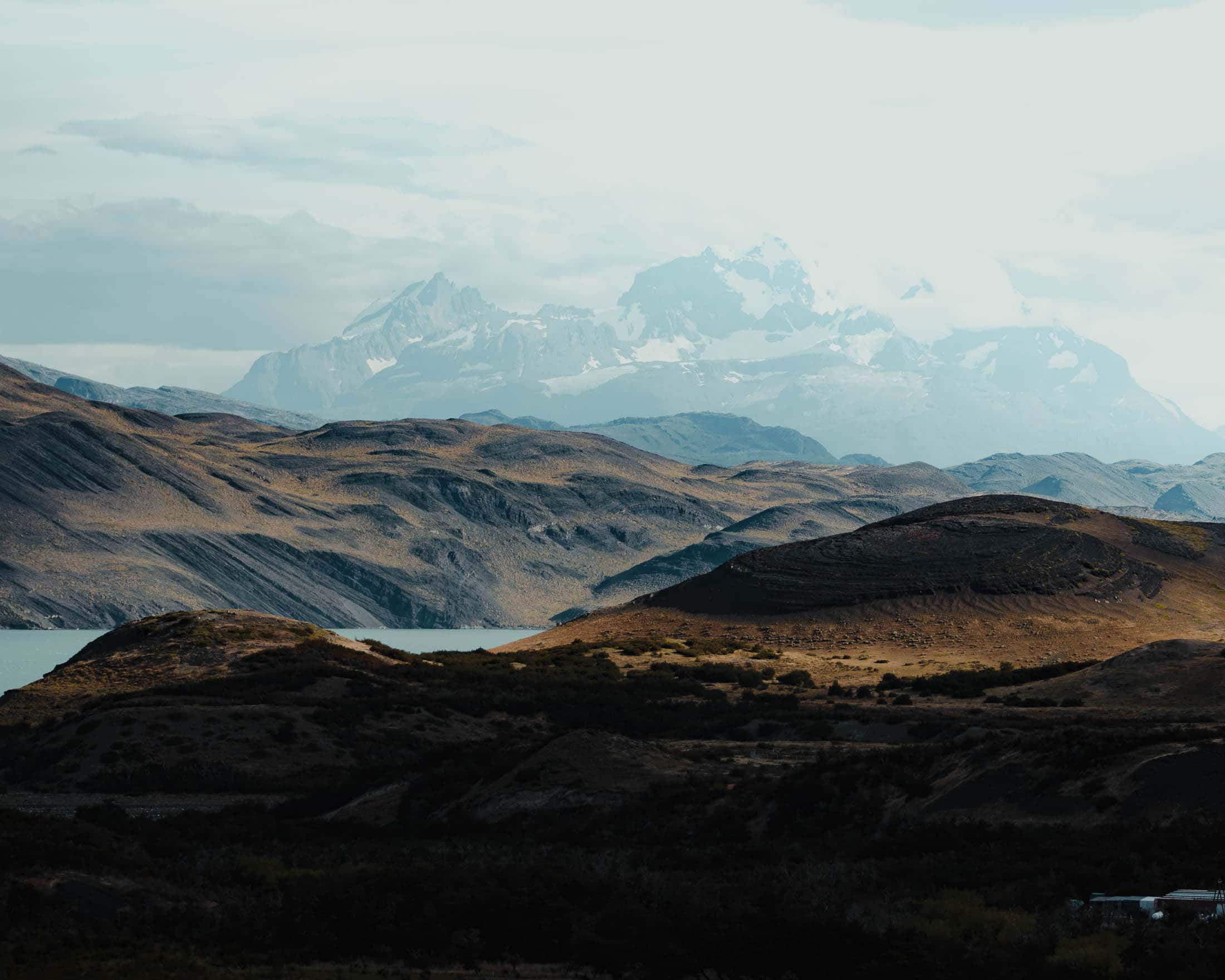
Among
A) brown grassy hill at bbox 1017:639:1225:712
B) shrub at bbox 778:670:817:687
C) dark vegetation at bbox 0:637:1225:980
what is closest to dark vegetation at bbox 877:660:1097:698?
brown grassy hill at bbox 1017:639:1225:712

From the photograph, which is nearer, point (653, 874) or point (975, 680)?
point (653, 874)

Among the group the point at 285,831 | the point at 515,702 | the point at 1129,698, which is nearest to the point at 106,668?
the point at 515,702

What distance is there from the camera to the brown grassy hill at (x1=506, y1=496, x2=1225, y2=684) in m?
95.8

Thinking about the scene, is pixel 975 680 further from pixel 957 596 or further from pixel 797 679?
pixel 957 596

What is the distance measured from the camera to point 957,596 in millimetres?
104438

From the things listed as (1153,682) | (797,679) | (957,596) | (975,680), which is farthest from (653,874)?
(957,596)

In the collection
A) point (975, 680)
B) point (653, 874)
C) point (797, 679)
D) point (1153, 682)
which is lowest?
point (797, 679)

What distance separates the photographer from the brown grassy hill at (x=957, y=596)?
3770 inches

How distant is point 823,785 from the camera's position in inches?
1545

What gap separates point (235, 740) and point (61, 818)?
25032 mm

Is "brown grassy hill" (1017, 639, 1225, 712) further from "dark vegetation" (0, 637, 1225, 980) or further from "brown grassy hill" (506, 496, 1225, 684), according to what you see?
"brown grassy hill" (506, 496, 1225, 684)

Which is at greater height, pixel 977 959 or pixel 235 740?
pixel 977 959

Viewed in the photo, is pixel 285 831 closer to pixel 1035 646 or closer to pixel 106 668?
pixel 106 668

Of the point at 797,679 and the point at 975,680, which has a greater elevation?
the point at 975,680
